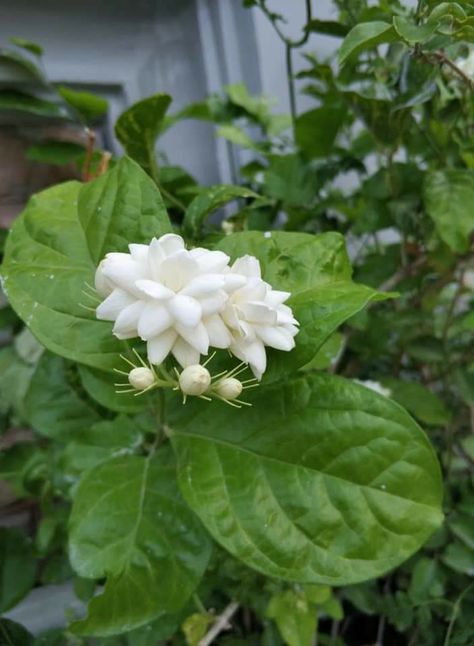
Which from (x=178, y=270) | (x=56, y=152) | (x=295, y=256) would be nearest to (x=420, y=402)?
(x=295, y=256)

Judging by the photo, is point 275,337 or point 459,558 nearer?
point 275,337

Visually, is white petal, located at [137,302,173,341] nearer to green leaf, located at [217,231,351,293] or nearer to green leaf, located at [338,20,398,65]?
green leaf, located at [217,231,351,293]

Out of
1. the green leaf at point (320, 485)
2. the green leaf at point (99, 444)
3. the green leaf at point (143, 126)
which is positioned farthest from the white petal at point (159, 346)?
the green leaf at point (143, 126)

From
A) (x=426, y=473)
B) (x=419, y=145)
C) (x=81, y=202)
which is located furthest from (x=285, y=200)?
(x=426, y=473)

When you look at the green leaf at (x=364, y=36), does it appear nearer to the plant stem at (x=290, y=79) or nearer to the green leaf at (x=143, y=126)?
the green leaf at (x=143, y=126)

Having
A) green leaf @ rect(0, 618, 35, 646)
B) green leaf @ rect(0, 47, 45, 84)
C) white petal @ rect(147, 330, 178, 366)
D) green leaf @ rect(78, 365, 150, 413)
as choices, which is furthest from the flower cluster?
green leaf @ rect(0, 47, 45, 84)

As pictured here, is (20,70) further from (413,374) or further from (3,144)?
(413,374)

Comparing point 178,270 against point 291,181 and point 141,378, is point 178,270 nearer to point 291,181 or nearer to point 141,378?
point 141,378
